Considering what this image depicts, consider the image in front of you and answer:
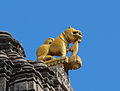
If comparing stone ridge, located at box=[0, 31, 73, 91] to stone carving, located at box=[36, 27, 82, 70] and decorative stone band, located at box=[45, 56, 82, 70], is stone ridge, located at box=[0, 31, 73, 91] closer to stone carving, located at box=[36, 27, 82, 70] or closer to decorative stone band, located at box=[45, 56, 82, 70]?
decorative stone band, located at box=[45, 56, 82, 70]

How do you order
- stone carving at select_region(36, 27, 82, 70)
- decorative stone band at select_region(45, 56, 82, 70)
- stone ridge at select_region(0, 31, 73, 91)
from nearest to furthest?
stone ridge at select_region(0, 31, 73, 91)
decorative stone band at select_region(45, 56, 82, 70)
stone carving at select_region(36, 27, 82, 70)

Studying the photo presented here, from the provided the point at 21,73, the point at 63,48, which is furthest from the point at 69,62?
the point at 21,73

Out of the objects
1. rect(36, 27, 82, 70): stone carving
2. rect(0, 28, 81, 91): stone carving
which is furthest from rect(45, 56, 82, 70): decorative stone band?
rect(0, 28, 81, 91): stone carving

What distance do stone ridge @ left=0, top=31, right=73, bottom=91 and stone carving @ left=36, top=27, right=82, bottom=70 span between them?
381 centimetres

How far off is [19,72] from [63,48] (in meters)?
8.67

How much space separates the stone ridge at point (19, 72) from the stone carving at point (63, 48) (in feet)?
12.5

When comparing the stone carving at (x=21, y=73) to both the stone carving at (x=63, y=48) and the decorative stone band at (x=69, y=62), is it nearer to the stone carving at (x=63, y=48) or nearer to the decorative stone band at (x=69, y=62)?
the decorative stone band at (x=69, y=62)

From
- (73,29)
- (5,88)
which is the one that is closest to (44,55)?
(73,29)

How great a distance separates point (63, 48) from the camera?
101 feet

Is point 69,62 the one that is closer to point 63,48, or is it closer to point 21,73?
point 63,48

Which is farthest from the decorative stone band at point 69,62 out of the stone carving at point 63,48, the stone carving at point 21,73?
the stone carving at point 21,73

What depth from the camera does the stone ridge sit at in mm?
21812

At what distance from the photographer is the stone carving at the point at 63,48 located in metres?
29.8

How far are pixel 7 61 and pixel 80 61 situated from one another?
817 centimetres
